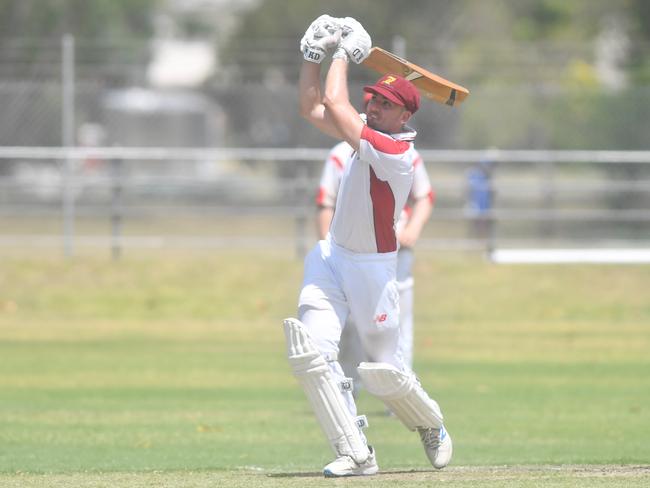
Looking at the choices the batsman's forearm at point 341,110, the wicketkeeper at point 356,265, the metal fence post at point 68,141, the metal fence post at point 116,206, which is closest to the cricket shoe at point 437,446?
the wicketkeeper at point 356,265

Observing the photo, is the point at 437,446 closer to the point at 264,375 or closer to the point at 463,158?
the point at 264,375

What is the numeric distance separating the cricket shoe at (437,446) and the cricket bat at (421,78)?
5.78ft

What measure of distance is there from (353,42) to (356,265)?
3.77 feet

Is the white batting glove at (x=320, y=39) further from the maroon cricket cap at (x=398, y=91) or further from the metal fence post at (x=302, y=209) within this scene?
the metal fence post at (x=302, y=209)

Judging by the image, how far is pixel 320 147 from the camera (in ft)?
75.8

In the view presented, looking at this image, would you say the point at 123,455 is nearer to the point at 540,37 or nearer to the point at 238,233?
the point at 238,233

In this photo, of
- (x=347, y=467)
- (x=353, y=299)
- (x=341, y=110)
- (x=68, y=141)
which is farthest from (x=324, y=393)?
(x=68, y=141)

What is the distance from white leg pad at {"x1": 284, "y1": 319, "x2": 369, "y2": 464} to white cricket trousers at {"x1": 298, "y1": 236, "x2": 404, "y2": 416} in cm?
11

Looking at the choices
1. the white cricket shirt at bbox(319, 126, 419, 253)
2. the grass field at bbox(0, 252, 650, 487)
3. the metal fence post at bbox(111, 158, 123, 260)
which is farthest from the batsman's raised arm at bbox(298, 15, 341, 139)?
the metal fence post at bbox(111, 158, 123, 260)

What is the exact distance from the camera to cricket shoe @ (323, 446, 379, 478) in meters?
7.28

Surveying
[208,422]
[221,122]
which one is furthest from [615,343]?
[221,122]

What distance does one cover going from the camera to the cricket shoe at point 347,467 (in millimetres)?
7277

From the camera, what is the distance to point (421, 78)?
24.9 feet

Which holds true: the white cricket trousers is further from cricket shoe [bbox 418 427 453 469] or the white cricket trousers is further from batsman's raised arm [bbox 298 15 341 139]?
→ batsman's raised arm [bbox 298 15 341 139]
